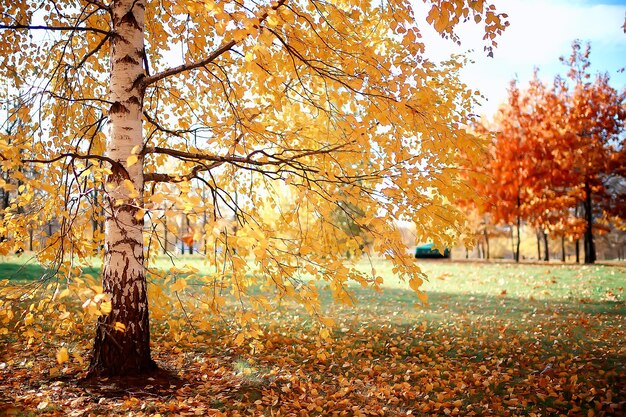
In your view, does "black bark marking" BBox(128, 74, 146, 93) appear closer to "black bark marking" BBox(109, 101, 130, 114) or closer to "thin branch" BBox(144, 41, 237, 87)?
"thin branch" BBox(144, 41, 237, 87)

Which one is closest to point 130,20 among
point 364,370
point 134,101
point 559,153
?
point 134,101

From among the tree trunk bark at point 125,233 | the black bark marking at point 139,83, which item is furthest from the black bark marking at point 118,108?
the black bark marking at point 139,83

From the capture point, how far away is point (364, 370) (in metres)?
4.91

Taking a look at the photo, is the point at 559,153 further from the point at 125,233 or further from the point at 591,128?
the point at 125,233

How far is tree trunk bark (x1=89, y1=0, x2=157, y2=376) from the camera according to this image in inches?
151

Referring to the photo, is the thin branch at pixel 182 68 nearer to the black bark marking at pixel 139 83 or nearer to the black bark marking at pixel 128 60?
the black bark marking at pixel 139 83

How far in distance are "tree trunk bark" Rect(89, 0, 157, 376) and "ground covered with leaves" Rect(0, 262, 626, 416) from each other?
0.83ft

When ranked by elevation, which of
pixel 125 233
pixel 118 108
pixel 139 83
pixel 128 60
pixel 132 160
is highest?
pixel 128 60

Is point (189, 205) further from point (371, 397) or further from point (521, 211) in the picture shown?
point (521, 211)

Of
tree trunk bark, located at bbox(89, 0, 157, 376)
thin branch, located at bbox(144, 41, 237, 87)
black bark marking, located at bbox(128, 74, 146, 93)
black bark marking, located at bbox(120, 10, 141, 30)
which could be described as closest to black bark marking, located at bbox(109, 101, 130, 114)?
tree trunk bark, located at bbox(89, 0, 157, 376)

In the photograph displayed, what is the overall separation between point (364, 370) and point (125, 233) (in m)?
3.00

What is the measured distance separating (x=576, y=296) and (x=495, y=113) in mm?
10396

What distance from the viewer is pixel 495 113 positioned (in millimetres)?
18062

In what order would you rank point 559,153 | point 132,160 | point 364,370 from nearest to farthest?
1. point 132,160
2. point 364,370
3. point 559,153
